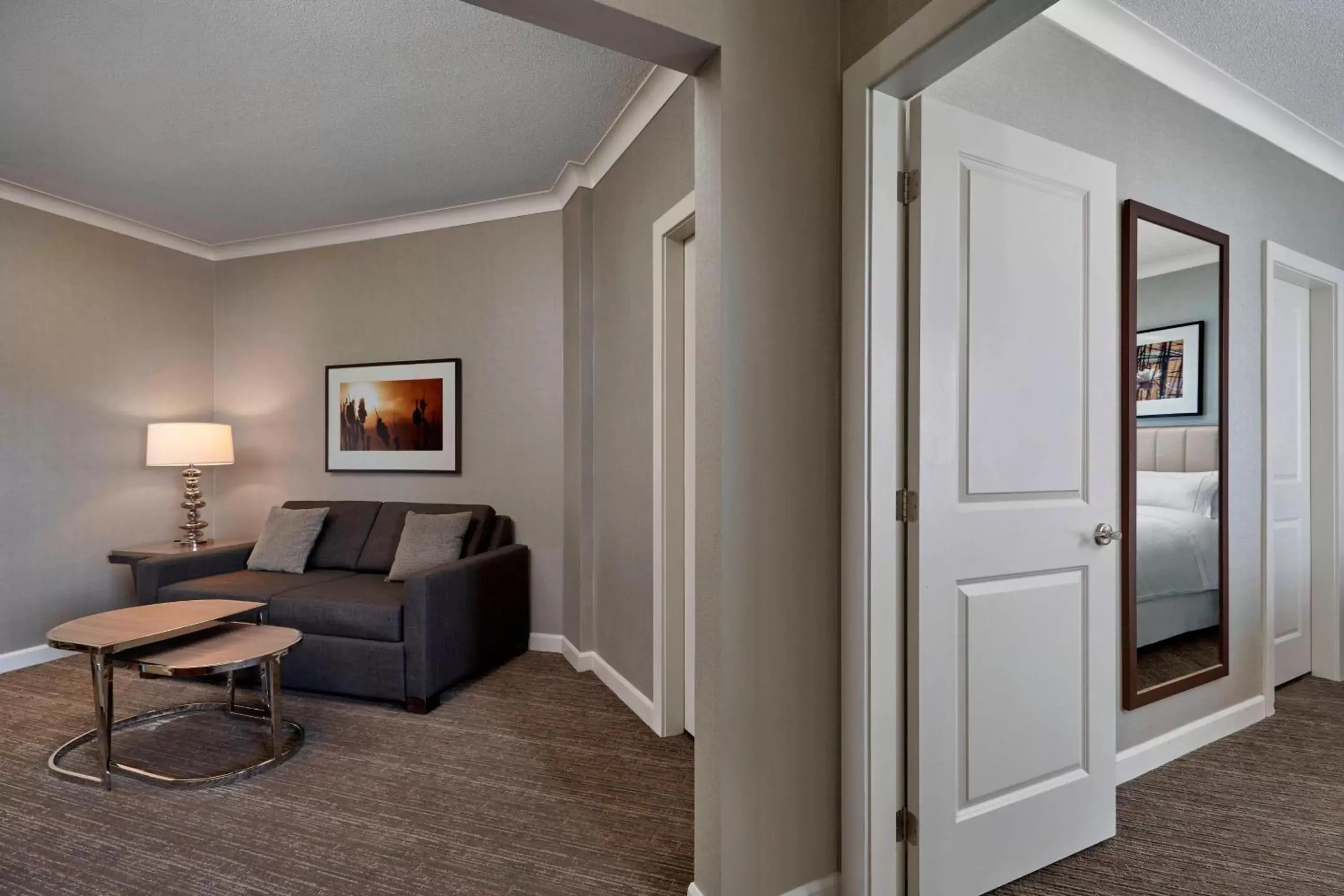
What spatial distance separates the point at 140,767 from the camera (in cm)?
241

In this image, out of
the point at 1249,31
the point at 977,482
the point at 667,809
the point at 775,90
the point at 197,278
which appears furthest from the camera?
the point at 197,278

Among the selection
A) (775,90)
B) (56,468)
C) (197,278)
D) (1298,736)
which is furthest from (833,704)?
(197,278)

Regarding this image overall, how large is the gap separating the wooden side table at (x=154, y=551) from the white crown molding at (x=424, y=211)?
6.37 ft

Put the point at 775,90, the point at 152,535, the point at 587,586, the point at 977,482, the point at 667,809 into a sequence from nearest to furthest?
1. the point at 775,90
2. the point at 977,482
3. the point at 667,809
4. the point at 587,586
5. the point at 152,535

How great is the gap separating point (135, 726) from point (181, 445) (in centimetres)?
179

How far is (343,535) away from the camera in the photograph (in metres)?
3.96

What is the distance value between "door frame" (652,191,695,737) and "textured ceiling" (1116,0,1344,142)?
1.74m

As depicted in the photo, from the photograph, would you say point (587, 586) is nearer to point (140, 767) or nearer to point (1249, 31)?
point (140, 767)

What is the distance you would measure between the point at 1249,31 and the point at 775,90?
1959 millimetres

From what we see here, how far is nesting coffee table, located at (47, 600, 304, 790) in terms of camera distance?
7.52 feet

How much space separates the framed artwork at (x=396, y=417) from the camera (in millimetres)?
4121

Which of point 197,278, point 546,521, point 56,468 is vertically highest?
point 197,278

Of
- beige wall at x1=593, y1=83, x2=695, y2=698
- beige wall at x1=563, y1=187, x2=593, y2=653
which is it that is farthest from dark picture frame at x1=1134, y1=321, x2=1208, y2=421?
beige wall at x1=563, y1=187, x2=593, y2=653

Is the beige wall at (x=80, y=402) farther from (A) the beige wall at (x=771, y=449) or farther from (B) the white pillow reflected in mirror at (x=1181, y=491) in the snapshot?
(B) the white pillow reflected in mirror at (x=1181, y=491)
